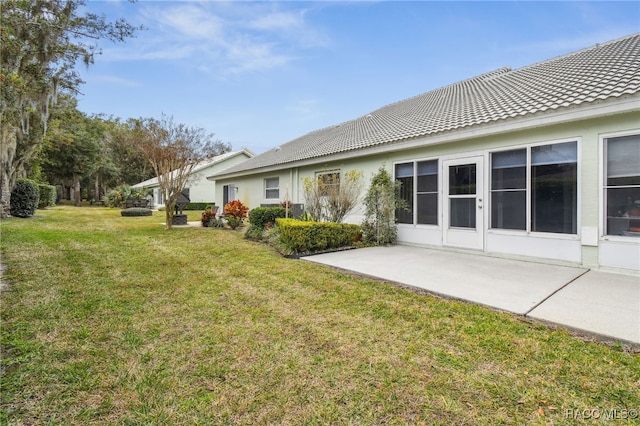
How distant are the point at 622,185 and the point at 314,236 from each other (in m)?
5.71

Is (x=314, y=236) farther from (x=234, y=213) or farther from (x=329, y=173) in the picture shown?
(x=234, y=213)

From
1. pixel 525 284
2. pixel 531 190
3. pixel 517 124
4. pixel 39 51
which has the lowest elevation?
pixel 525 284

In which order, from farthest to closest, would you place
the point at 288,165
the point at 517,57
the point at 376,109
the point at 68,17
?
1. the point at 376,109
2. the point at 517,57
3. the point at 288,165
4. the point at 68,17

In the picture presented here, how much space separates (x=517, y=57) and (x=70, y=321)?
58.3 feet

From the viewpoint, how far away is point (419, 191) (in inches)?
319

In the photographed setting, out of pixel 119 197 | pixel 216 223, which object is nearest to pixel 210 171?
pixel 119 197

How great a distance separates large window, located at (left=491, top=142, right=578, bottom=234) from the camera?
5.62 m

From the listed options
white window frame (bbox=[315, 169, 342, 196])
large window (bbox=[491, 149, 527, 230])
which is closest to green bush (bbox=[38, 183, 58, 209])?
white window frame (bbox=[315, 169, 342, 196])

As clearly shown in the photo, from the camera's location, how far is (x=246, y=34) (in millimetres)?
11422

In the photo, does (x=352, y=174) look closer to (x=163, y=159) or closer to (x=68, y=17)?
(x=163, y=159)

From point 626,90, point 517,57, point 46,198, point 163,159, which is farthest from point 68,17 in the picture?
point 46,198

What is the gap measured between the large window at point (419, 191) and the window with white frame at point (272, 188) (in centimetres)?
681

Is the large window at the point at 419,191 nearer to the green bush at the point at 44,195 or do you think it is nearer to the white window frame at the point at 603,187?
the white window frame at the point at 603,187

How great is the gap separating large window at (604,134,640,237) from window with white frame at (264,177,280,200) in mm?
11149
